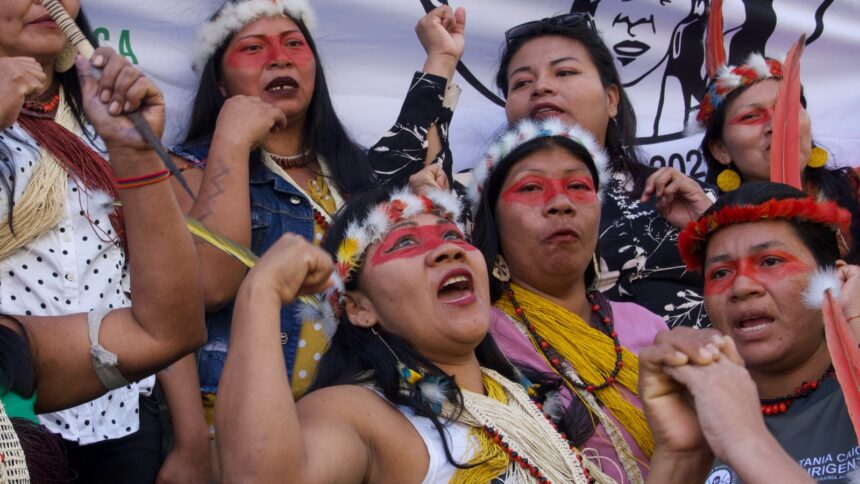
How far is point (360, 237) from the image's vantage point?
2.87 meters

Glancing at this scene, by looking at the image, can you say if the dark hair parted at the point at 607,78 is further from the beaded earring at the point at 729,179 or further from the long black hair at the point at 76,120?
the long black hair at the point at 76,120

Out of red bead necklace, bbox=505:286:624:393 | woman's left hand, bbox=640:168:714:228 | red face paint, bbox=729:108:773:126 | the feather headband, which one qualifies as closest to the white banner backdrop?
the feather headband

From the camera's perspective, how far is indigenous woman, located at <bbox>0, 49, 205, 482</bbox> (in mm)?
2193

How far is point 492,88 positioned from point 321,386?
81.6 inches

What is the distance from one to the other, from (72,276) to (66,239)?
0.29ft

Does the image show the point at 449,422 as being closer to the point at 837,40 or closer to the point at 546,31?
the point at 546,31

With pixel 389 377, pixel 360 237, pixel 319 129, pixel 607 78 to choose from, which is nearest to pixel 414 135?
pixel 319 129

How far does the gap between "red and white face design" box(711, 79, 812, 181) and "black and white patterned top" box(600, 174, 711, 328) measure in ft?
1.50

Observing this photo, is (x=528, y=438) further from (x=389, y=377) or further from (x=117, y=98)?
(x=117, y=98)

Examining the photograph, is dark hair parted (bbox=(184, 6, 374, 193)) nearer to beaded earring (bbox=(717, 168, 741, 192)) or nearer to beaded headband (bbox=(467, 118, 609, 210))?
beaded headband (bbox=(467, 118, 609, 210))

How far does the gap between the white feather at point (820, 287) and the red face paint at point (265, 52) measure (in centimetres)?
→ 160

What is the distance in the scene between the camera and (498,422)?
8.74 ft

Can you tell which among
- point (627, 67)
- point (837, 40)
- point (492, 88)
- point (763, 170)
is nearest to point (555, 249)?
point (763, 170)

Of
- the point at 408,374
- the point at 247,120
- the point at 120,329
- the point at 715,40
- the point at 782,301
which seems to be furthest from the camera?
the point at 715,40
